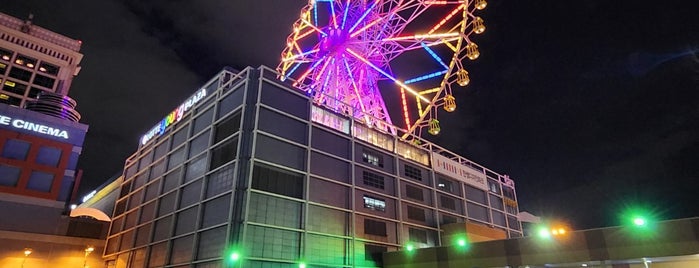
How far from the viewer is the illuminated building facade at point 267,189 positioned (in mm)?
27344

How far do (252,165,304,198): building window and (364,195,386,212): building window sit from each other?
7047 millimetres

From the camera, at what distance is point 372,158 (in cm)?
3747

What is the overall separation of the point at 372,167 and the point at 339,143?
4115mm

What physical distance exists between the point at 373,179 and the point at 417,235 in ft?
23.8

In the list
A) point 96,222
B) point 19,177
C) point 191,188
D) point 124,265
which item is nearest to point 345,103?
point 191,188

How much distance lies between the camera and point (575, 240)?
77.7 feet

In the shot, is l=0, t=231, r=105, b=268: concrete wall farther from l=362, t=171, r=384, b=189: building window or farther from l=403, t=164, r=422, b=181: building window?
l=403, t=164, r=422, b=181: building window

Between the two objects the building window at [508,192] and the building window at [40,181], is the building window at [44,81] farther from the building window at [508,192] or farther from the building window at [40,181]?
the building window at [508,192]

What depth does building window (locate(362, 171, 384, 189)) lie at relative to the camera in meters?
35.6

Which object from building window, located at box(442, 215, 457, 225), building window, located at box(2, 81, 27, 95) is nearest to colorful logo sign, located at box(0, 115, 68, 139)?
building window, located at box(442, 215, 457, 225)

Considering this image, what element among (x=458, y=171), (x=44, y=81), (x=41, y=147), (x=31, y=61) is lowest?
(x=458, y=171)

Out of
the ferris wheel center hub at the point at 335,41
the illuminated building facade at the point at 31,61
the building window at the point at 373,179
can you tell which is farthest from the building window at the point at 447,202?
the illuminated building facade at the point at 31,61

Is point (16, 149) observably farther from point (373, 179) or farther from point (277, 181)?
point (373, 179)

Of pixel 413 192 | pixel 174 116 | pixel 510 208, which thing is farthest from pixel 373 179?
pixel 510 208
